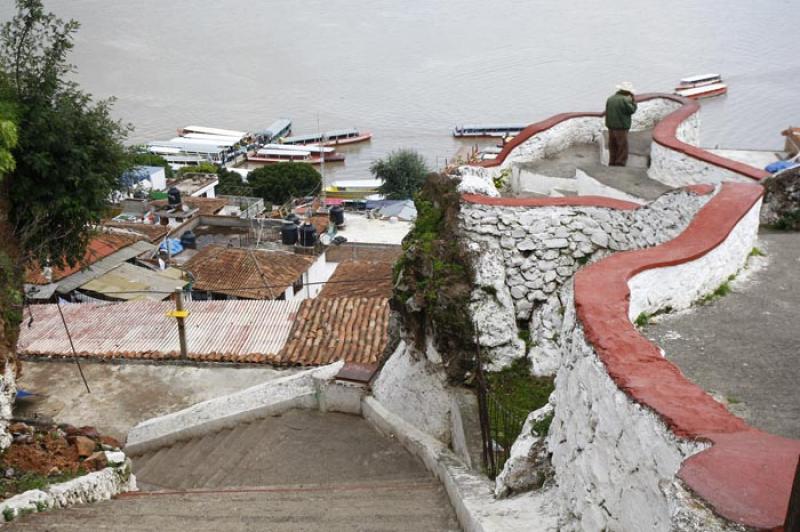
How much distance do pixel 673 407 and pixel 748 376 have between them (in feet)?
6.01

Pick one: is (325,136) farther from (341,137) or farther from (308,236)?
(308,236)

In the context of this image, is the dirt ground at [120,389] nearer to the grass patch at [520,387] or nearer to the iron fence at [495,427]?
the grass patch at [520,387]

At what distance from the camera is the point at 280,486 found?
772 cm

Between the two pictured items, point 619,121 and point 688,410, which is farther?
point 619,121

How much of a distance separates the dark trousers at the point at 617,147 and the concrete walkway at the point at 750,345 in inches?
188

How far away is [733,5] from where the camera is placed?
8169 cm

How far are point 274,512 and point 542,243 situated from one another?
372 cm

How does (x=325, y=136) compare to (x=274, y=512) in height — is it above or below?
above

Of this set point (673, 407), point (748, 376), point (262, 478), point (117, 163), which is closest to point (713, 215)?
point (748, 376)

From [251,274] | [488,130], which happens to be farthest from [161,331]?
[488,130]

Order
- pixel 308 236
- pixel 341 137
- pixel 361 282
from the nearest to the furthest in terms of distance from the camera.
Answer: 1. pixel 361 282
2. pixel 308 236
3. pixel 341 137

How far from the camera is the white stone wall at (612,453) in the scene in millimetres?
3143

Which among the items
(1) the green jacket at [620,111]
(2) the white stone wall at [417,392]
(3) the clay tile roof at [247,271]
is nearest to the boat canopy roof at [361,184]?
(3) the clay tile roof at [247,271]

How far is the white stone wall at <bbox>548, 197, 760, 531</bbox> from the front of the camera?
3.14 metres
